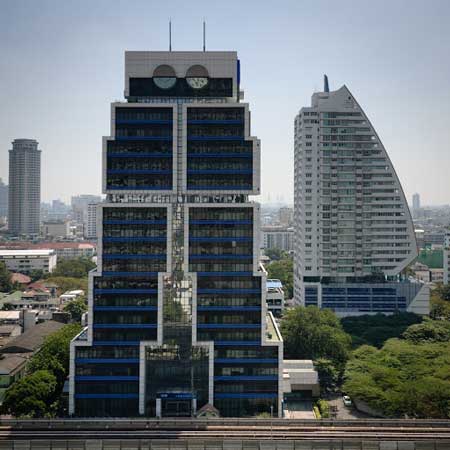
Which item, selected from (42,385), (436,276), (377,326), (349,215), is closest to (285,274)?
(349,215)

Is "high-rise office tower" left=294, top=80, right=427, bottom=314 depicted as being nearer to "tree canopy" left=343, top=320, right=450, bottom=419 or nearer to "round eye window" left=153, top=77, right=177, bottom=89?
"tree canopy" left=343, top=320, right=450, bottom=419

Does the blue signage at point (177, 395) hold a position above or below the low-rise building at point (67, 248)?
below

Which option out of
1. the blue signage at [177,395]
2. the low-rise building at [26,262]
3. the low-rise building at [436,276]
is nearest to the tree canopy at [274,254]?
the low-rise building at [436,276]

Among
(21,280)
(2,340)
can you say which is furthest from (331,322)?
(21,280)

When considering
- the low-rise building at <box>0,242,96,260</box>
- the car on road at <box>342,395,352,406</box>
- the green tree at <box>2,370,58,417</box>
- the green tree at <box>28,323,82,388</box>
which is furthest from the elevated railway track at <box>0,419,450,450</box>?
the low-rise building at <box>0,242,96,260</box>

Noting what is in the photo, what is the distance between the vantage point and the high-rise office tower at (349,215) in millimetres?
77688

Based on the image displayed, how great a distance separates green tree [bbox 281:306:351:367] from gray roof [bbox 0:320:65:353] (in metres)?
27.7

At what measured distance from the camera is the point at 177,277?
47562mm

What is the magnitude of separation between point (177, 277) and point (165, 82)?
1713 cm

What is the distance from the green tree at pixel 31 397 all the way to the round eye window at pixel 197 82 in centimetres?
2757

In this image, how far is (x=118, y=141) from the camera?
1844 inches

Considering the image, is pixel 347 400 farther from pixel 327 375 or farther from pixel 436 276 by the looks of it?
pixel 436 276

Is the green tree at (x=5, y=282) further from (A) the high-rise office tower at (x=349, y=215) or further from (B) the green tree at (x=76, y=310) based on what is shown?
(A) the high-rise office tower at (x=349, y=215)

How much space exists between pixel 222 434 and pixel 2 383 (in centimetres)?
2453
